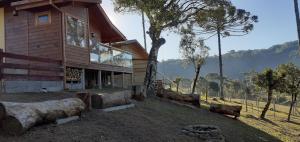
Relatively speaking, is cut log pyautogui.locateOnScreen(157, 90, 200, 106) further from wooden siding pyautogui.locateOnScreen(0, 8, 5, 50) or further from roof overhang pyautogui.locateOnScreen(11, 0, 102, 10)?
wooden siding pyautogui.locateOnScreen(0, 8, 5, 50)

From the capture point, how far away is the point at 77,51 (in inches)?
680

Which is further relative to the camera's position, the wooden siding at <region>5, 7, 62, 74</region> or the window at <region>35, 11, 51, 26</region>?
the window at <region>35, 11, 51, 26</region>

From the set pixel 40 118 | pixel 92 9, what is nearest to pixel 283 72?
pixel 92 9

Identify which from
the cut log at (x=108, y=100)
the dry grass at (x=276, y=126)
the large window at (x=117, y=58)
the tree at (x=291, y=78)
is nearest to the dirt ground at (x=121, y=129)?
the cut log at (x=108, y=100)

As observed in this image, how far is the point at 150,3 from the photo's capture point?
17.5 meters

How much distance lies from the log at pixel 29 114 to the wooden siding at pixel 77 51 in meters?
7.85

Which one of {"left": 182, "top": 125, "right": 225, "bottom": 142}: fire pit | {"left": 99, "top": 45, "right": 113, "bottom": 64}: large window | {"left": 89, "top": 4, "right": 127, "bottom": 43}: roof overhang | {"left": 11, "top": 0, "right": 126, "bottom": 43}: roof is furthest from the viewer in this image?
{"left": 89, "top": 4, "right": 127, "bottom": 43}: roof overhang

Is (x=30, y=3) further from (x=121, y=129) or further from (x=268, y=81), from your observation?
(x=268, y=81)

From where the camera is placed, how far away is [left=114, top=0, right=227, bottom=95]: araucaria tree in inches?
Answer: 706

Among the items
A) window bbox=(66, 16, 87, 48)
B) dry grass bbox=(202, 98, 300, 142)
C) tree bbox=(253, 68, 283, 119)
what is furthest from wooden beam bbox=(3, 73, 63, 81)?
tree bbox=(253, 68, 283, 119)

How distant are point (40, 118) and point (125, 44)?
72.8 feet

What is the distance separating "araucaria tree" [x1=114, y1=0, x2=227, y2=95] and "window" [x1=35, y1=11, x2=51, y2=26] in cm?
427

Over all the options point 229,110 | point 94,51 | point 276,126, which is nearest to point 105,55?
point 94,51

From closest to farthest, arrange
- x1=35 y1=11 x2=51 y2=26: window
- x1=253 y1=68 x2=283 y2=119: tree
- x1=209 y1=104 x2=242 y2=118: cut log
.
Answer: x1=35 y1=11 x2=51 y2=26: window < x1=209 y1=104 x2=242 y2=118: cut log < x1=253 y1=68 x2=283 y2=119: tree
